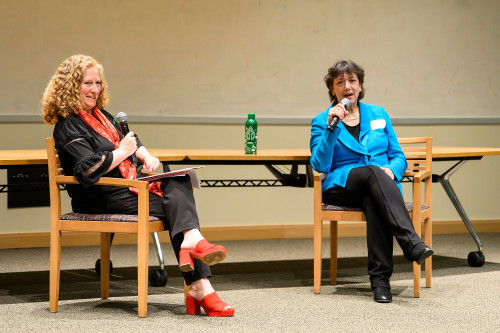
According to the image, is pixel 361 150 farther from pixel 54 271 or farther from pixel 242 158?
pixel 54 271

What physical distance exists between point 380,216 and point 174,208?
1.00 m

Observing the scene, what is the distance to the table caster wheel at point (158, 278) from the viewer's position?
362 centimetres

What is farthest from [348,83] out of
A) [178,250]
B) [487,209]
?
[487,209]

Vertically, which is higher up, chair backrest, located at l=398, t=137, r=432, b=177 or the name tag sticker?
the name tag sticker

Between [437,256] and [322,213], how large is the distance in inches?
59.8

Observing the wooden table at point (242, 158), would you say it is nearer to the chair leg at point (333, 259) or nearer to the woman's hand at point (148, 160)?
the woman's hand at point (148, 160)

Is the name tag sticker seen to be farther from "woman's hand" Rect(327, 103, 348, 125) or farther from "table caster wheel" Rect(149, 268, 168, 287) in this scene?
"table caster wheel" Rect(149, 268, 168, 287)

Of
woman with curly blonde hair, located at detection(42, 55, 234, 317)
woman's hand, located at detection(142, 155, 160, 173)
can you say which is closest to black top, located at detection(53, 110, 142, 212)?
woman with curly blonde hair, located at detection(42, 55, 234, 317)

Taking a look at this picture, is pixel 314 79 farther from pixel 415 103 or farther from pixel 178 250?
pixel 178 250

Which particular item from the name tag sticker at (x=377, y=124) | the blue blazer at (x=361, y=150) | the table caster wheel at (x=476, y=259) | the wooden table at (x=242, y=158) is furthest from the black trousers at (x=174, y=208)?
the table caster wheel at (x=476, y=259)

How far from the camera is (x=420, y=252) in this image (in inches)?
124

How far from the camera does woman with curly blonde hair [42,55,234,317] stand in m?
2.93

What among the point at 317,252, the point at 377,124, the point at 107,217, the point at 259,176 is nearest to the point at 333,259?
the point at 317,252

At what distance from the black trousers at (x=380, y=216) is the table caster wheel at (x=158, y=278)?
1048 mm
